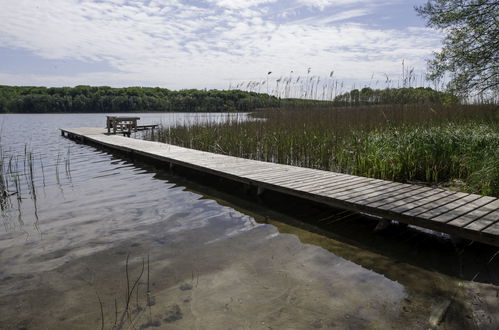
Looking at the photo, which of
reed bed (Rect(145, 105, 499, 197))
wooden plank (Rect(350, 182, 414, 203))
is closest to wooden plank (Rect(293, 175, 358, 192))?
wooden plank (Rect(350, 182, 414, 203))

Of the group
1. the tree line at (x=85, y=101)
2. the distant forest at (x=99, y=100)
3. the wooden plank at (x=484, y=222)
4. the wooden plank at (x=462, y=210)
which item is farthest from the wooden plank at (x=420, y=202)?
the tree line at (x=85, y=101)

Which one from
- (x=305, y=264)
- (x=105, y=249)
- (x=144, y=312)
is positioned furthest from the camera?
(x=105, y=249)

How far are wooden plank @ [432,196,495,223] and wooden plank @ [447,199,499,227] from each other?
0.03 meters

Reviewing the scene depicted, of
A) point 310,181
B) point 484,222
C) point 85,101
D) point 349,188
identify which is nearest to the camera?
point 484,222

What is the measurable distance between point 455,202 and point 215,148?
5504 mm

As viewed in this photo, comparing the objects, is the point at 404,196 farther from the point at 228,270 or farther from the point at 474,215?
the point at 228,270

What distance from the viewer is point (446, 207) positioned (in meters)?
3.07

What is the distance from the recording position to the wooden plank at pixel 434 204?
2948 mm

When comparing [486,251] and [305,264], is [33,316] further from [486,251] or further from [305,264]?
[486,251]

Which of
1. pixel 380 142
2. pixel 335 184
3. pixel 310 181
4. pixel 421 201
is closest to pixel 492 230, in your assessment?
pixel 421 201

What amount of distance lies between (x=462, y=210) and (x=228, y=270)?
6.83 feet

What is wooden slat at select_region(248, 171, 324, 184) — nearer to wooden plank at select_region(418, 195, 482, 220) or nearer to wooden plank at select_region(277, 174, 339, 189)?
wooden plank at select_region(277, 174, 339, 189)

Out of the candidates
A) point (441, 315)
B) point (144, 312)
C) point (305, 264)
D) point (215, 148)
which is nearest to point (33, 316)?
point (144, 312)

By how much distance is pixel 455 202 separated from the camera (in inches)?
127
